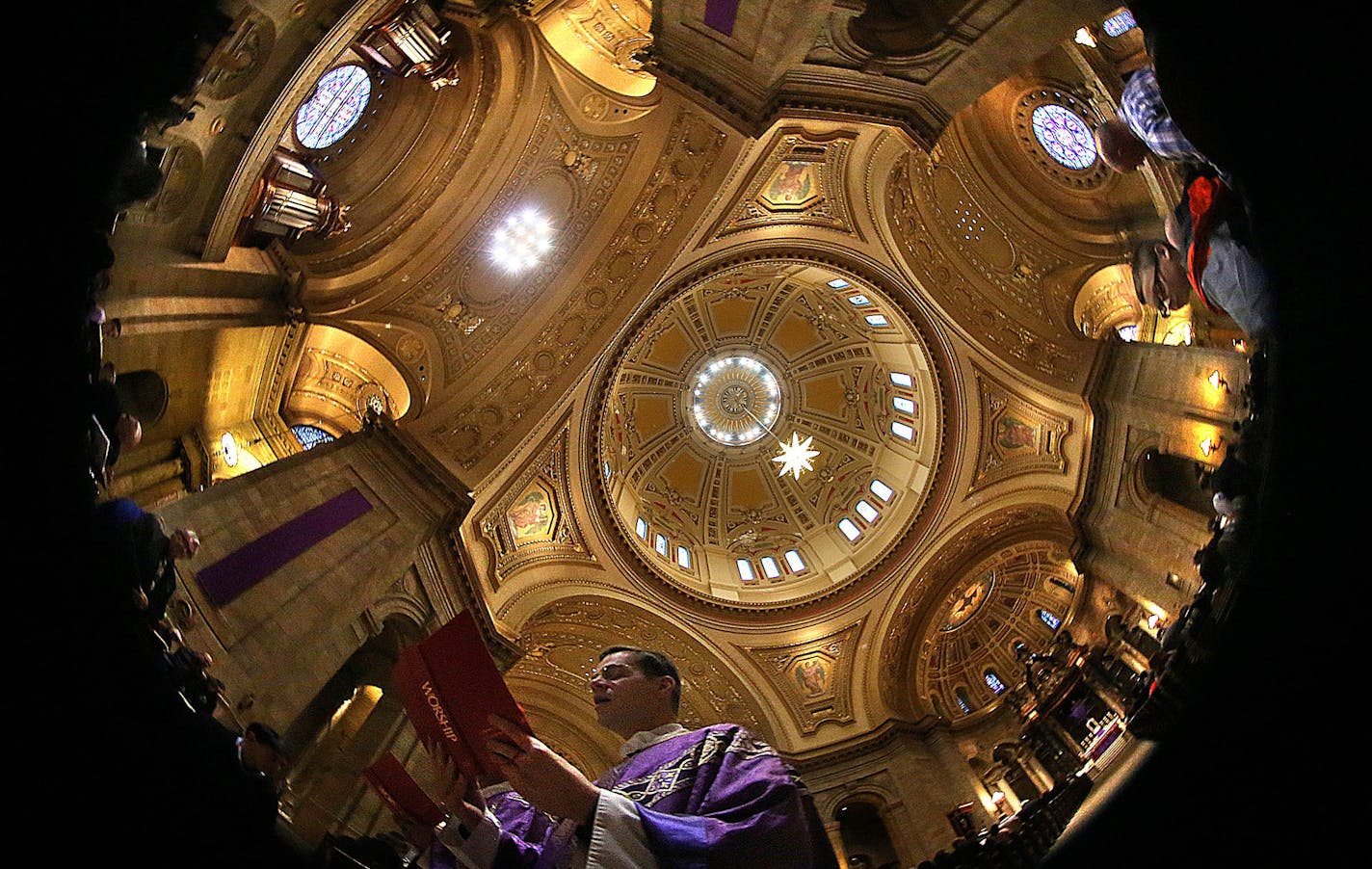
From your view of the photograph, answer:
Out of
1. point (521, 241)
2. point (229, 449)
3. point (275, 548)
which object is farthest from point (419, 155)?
point (275, 548)

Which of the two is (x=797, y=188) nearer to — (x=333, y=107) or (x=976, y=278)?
(x=976, y=278)

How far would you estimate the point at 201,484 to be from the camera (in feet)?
34.0

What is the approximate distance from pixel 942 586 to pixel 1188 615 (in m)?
11.4

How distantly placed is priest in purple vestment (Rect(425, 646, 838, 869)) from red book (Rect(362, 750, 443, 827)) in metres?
0.50

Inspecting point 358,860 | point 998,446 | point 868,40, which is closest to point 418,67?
point 868,40

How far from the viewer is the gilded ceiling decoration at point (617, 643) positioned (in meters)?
16.1

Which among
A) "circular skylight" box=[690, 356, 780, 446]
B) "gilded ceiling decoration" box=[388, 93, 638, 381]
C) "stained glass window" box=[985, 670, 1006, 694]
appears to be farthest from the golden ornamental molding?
"stained glass window" box=[985, 670, 1006, 694]

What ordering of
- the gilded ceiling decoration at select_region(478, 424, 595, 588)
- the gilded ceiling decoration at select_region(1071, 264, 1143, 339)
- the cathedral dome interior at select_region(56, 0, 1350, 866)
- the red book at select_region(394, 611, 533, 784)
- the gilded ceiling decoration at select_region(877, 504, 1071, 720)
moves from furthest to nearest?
the gilded ceiling decoration at select_region(877, 504, 1071, 720), the gilded ceiling decoration at select_region(478, 424, 595, 588), the gilded ceiling decoration at select_region(1071, 264, 1143, 339), the cathedral dome interior at select_region(56, 0, 1350, 866), the red book at select_region(394, 611, 533, 784)

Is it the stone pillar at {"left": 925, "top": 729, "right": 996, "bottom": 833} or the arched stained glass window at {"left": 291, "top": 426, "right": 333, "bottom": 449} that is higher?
the arched stained glass window at {"left": 291, "top": 426, "right": 333, "bottom": 449}

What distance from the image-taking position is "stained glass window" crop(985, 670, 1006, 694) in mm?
16641

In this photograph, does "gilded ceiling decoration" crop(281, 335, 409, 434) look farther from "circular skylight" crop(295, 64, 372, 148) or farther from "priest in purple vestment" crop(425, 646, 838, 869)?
"priest in purple vestment" crop(425, 646, 838, 869)

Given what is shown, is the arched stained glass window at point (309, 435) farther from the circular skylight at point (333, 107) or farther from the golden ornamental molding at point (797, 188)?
the golden ornamental molding at point (797, 188)

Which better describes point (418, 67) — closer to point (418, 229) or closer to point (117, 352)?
point (418, 229)

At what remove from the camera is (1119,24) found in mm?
9023
